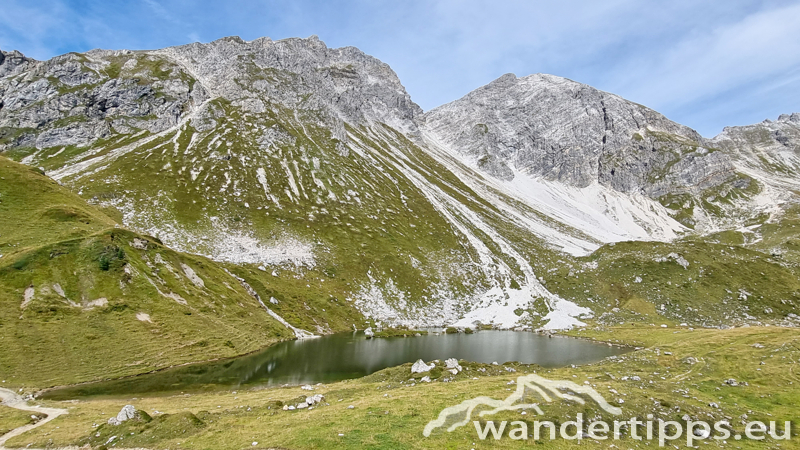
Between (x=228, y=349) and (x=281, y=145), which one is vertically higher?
(x=281, y=145)

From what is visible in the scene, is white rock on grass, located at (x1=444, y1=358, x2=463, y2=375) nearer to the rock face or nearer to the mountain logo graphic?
the mountain logo graphic

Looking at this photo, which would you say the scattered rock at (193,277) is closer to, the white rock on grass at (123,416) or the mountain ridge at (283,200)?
the mountain ridge at (283,200)

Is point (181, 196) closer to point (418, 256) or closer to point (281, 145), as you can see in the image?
point (281, 145)

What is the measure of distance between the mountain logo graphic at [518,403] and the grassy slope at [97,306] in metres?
39.4

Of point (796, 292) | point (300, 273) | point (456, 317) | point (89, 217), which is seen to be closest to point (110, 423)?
point (89, 217)

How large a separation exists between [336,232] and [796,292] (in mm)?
130349

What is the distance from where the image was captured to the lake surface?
1548 inches

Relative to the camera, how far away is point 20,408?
29.2 meters

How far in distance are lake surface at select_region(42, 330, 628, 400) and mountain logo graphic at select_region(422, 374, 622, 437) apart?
24326 millimetres

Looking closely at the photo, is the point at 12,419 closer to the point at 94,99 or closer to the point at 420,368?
the point at 420,368

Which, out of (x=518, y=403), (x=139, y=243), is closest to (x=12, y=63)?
(x=139, y=243)

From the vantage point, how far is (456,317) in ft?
323

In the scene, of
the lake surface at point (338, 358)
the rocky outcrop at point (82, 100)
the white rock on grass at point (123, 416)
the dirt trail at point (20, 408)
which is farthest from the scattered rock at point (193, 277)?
the rocky outcrop at point (82, 100)

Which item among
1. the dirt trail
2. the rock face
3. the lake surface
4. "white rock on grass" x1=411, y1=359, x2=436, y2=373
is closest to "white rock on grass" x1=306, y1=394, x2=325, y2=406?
"white rock on grass" x1=411, y1=359, x2=436, y2=373
